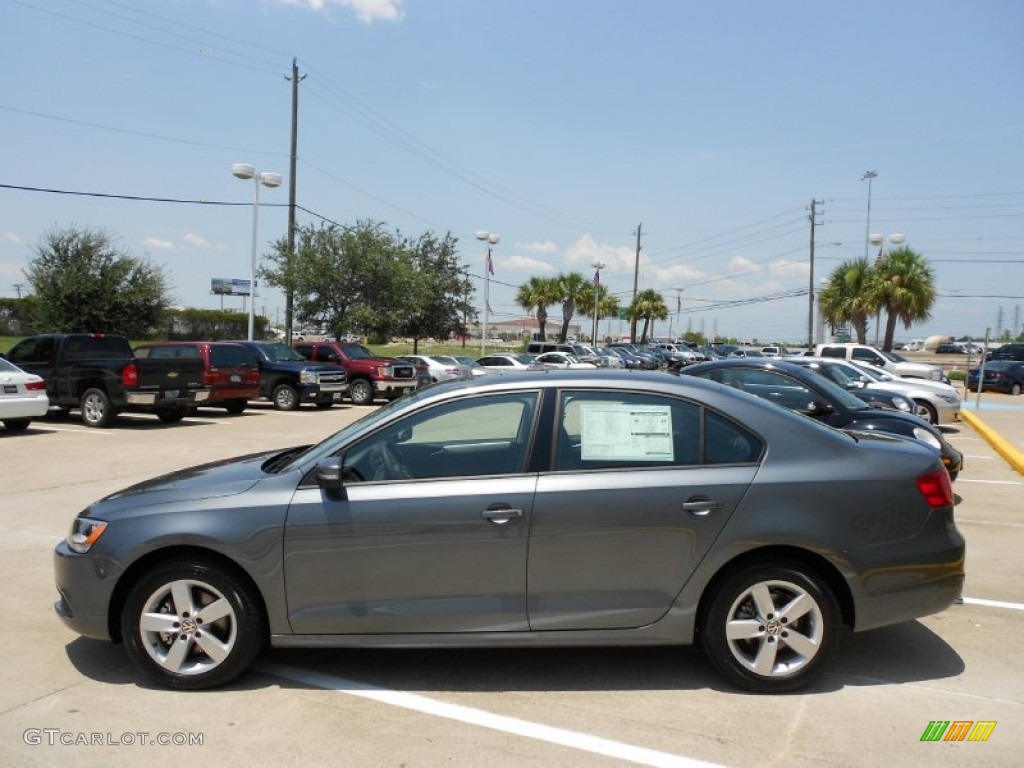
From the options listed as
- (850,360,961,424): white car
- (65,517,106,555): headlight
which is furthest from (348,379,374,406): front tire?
(65,517,106,555): headlight

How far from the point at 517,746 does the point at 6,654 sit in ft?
10.1

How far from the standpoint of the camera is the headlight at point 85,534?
415cm

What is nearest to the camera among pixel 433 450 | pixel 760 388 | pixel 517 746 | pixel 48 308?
pixel 517 746

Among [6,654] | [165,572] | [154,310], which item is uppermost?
[154,310]

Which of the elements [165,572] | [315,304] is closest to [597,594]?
[165,572]

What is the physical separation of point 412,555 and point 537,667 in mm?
1059

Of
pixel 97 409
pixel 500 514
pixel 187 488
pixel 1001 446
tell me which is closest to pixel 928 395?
pixel 1001 446

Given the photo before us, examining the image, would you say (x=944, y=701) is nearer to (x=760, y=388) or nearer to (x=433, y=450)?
(x=433, y=450)

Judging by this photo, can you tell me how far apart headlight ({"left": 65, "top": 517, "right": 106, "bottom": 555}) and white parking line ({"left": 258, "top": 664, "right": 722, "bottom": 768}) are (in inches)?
43.4

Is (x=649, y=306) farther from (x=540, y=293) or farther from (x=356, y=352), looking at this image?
(x=356, y=352)

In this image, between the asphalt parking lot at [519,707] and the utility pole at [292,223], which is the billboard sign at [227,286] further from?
the asphalt parking lot at [519,707]

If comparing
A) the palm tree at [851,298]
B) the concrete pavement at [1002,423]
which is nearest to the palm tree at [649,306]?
the palm tree at [851,298]

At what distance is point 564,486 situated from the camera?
4.00 meters

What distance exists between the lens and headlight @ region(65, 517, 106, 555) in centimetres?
415
